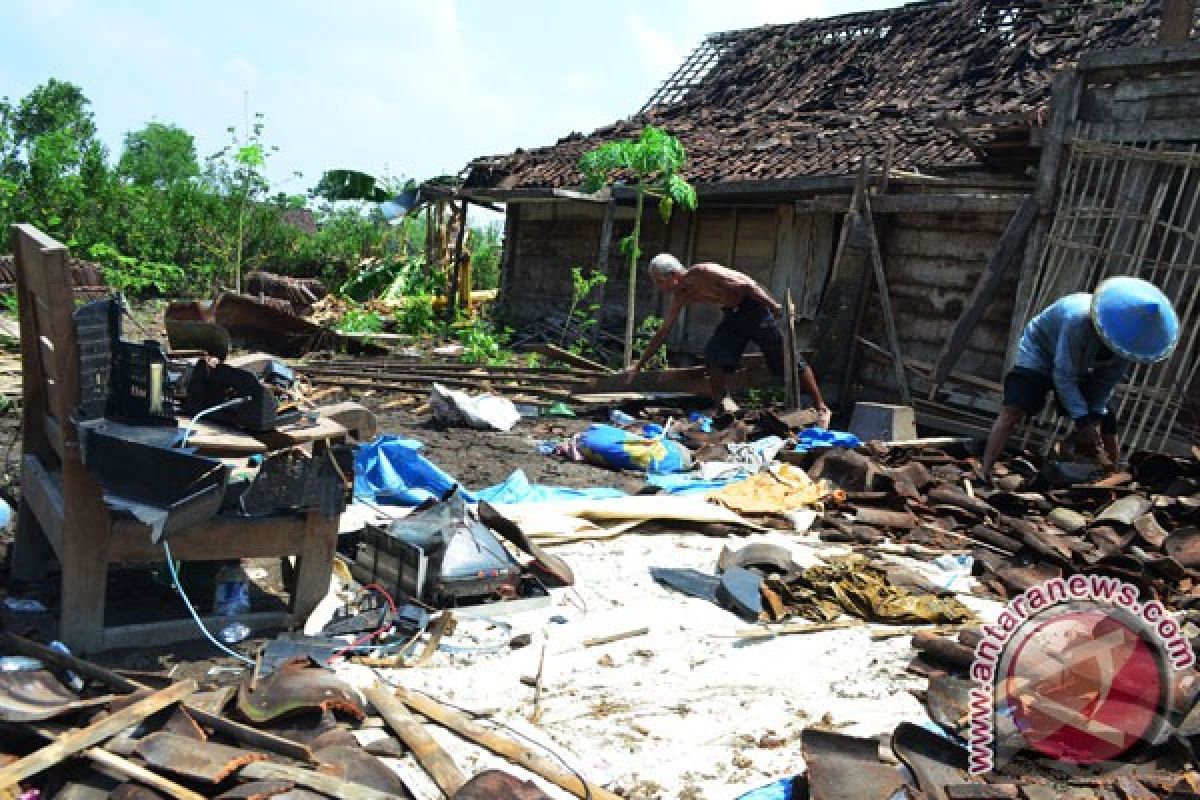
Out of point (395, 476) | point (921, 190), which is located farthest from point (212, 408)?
point (921, 190)

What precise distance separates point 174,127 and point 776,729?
81.1 m

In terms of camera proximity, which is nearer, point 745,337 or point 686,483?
point 686,483

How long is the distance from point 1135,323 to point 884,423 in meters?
2.70

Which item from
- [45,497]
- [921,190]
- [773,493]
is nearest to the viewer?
[45,497]

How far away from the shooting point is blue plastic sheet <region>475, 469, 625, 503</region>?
6.83 meters

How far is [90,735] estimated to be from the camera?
2.96m

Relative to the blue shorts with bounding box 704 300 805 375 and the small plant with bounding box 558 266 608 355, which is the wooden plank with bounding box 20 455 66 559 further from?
the small plant with bounding box 558 266 608 355

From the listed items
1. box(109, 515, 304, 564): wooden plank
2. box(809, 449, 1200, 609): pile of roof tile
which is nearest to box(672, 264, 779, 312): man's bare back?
box(809, 449, 1200, 609): pile of roof tile

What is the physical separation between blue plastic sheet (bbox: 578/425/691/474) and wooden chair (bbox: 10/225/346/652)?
3947mm

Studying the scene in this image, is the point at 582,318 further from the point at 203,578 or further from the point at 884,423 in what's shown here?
the point at 203,578

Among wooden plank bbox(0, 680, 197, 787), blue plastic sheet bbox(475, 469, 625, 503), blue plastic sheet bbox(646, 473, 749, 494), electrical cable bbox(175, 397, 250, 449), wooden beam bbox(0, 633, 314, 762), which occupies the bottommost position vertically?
blue plastic sheet bbox(475, 469, 625, 503)

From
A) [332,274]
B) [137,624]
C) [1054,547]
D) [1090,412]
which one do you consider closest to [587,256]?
[332,274]

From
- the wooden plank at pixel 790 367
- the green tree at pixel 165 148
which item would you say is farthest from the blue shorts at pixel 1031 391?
the green tree at pixel 165 148

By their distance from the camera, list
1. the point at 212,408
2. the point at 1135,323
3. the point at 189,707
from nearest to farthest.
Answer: the point at 189,707 < the point at 212,408 < the point at 1135,323
